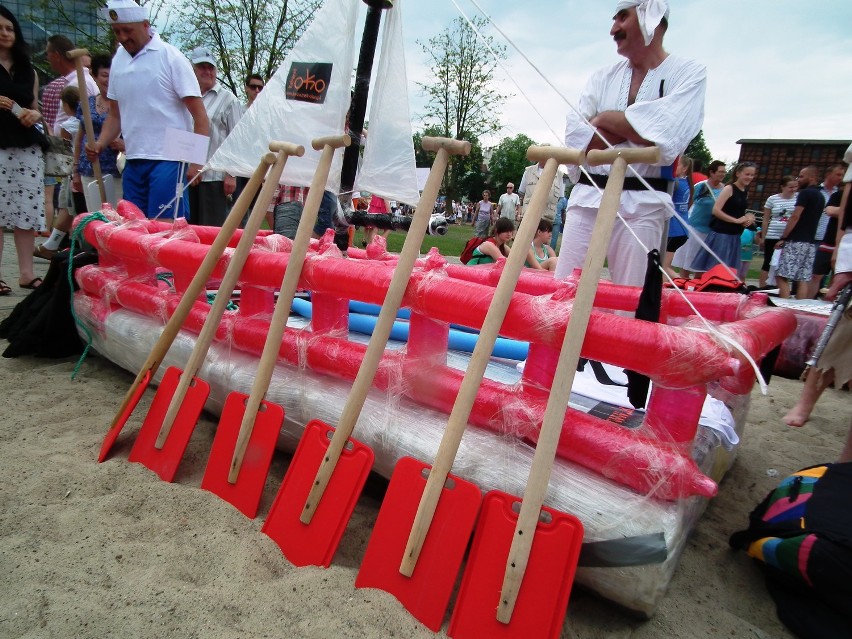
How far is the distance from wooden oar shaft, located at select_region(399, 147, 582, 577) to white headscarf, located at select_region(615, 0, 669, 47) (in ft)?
3.19

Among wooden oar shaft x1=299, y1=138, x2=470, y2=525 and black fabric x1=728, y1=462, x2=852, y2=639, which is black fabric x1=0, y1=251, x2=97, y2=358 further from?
black fabric x1=728, y1=462, x2=852, y2=639

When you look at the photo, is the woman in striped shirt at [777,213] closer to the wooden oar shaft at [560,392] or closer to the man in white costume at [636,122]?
the man in white costume at [636,122]

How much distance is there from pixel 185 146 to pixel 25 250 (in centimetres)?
210

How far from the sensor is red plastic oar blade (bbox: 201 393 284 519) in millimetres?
1603

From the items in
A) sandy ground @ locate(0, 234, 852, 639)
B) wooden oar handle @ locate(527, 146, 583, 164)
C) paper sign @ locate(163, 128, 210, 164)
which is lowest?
sandy ground @ locate(0, 234, 852, 639)

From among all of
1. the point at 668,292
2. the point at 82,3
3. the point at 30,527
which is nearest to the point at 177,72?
the point at 30,527

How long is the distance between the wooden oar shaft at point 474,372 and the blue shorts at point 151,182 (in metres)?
2.60

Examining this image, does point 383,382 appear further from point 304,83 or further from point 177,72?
point 177,72

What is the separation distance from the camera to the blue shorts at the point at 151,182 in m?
3.28

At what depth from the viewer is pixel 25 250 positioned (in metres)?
4.04

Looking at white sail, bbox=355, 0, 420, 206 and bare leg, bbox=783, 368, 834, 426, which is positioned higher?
white sail, bbox=355, 0, 420, 206

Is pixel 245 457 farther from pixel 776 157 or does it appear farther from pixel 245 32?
pixel 776 157

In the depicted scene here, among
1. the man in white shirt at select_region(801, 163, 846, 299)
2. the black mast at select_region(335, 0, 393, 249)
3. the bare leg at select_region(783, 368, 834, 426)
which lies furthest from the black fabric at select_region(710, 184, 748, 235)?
the black mast at select_region(335, 0, 393, 249)

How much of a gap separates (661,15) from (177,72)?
8.80 ft
